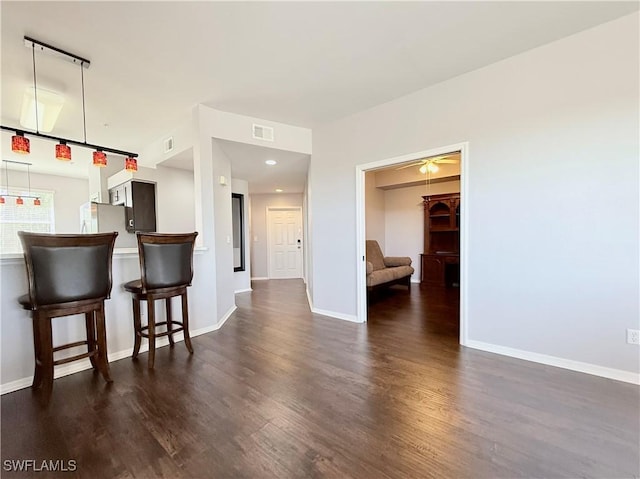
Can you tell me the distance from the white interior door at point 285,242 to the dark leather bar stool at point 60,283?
17.7ft

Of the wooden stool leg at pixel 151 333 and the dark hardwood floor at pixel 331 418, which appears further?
the wooden stool leg at pixel 151 333

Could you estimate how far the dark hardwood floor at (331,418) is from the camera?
1381 mm

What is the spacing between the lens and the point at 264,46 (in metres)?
2.29

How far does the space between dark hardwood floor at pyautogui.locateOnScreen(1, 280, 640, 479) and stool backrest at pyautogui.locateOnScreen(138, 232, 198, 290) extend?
2.47 ft

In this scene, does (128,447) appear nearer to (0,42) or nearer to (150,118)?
(0,42)

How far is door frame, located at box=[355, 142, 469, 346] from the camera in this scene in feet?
9.27

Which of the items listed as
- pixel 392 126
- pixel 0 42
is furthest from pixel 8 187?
pixel 392 126

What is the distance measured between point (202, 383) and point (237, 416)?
570 mm

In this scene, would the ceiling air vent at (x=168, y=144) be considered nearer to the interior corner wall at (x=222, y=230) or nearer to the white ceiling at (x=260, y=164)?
the white ceiling at (x=260, y=164)

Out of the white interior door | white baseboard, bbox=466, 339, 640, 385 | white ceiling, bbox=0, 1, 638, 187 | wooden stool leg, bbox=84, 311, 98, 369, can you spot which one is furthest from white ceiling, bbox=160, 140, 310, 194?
white baseboard, bbox=466, 339, 640, 385

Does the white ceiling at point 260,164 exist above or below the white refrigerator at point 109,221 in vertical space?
above

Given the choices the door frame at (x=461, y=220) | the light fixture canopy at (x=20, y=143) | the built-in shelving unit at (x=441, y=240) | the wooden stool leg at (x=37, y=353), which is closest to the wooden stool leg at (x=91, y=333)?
the wooden stool leg at (x=37, y=353)

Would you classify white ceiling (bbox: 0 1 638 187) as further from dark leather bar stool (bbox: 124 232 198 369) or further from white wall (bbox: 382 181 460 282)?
white wall (bbox: 382 181 460 282)

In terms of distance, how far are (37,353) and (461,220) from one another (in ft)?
12.3
